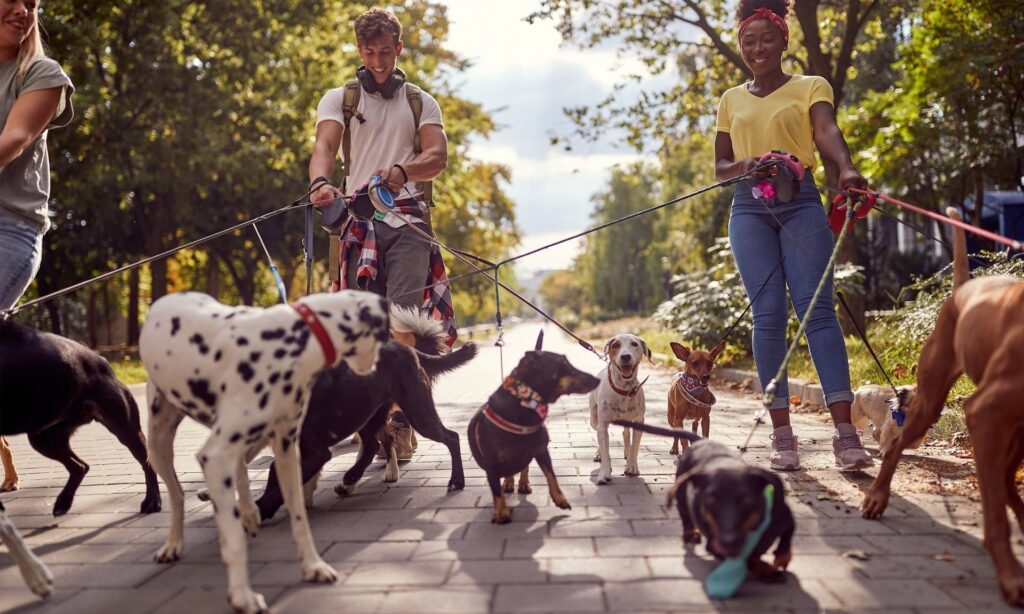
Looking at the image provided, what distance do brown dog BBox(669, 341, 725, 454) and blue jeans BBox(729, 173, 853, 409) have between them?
0.81 m

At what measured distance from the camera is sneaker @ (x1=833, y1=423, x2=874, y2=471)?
15.5 feet

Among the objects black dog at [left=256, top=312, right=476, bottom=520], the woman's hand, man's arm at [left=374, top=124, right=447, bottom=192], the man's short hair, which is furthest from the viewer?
the man's short hair

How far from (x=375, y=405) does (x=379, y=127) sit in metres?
1.97

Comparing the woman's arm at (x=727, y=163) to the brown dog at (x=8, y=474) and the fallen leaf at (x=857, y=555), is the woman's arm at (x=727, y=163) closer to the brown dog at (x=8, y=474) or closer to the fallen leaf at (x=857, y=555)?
the fallen leaf at (x=857, y=555)

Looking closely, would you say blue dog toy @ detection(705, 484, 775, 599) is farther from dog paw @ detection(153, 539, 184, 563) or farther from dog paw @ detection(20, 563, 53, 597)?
dog paw @ detection(20, 563, 53, 597)

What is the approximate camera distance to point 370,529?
3898mm

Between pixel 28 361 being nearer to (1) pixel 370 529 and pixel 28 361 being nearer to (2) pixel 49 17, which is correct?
(1) pixel 370 529

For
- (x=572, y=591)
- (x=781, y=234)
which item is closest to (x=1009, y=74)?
(x=781, y=234)

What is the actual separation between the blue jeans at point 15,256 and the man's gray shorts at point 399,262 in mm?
1901

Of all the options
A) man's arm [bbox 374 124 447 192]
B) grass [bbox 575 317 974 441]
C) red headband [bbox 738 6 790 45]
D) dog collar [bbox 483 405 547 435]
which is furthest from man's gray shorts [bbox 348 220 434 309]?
grass [bbox 575 317 974 441]

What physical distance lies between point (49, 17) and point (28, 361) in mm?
13661

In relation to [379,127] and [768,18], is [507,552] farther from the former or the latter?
[768,18]

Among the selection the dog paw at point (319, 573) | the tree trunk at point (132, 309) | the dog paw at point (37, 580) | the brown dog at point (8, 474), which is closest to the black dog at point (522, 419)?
the dog paw at point (319, 573)

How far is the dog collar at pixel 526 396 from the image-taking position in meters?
4.17
